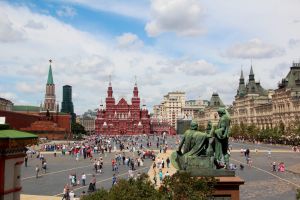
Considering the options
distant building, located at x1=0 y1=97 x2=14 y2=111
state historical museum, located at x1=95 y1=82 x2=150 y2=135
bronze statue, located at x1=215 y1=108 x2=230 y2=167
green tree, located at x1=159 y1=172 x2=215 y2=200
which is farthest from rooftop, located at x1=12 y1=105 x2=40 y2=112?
green tree, located at x1=159 y1=172 x2=215 y2=200

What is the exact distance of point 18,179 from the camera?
47.3 ft

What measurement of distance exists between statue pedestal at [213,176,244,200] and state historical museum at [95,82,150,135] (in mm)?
166361

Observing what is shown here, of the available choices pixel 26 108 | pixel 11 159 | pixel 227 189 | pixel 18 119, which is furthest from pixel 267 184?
pixel 26 108

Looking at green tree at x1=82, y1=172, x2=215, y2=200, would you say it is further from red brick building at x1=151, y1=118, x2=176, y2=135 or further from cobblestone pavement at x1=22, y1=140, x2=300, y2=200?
red brick building at x1=151, y1=118, x2=176, y2=135

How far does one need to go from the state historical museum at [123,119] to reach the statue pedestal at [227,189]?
16636 cm

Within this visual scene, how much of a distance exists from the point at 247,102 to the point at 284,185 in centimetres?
12422

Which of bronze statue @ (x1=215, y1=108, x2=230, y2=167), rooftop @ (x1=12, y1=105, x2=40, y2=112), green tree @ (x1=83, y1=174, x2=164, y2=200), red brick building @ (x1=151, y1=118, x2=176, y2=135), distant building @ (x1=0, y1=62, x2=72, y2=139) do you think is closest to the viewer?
green tree @ (x1=83, y1=174, x2=164, y2=200)

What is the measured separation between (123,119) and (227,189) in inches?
6626

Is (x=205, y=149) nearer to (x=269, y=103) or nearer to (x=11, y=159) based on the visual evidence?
(x=11, y=159)

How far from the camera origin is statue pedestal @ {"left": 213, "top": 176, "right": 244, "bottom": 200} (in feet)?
43.9

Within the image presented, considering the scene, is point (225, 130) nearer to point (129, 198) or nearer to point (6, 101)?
point (129, 198)

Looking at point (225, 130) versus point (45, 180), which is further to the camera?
point (45, 180)

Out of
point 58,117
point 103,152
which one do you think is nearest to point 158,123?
point 58,117

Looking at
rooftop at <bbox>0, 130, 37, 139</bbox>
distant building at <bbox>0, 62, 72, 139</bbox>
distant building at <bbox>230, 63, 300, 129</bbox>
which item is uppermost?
distant building at <bbox>230, 63, 300, 129</bbox>
